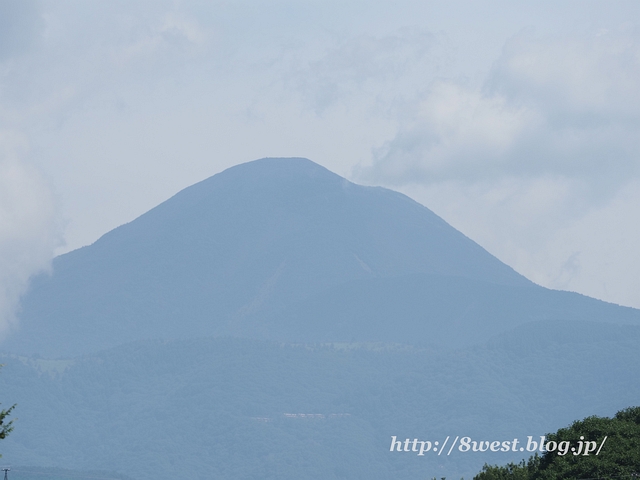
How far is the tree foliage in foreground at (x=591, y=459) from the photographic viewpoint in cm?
6400

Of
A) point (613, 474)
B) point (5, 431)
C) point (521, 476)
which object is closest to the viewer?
point (5, 431)

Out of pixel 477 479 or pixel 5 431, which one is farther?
pixel 477 479

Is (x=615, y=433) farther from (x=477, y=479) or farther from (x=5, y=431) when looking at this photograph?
(x=5, y=431)

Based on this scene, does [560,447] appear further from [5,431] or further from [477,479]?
[5,431]

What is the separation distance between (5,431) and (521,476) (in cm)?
3615

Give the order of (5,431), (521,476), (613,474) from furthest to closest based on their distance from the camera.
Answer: (521,476)
(613,474)
(5,431)

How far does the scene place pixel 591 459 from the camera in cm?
6525

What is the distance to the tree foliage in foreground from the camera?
64000 mm

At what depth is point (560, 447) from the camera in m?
71.6

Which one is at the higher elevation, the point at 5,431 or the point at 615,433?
the point at 615,433

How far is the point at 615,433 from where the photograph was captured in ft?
233

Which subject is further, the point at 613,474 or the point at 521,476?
the point at 521,476

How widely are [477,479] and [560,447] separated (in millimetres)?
6025

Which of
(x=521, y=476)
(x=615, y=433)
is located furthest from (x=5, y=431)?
(x=615, y=433)
